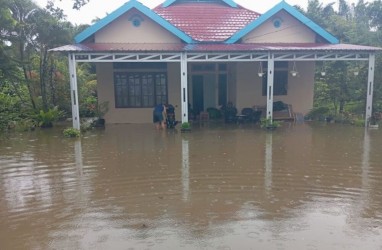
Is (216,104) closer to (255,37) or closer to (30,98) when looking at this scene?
(255,37)

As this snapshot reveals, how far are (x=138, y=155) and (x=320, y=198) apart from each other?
493 centimetres

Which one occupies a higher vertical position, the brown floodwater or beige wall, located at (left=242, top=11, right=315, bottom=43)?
beige wall, located at (left=242, top=11, right=315, bottom=43)

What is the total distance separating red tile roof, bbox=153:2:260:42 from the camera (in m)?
16.3

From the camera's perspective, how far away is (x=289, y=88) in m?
16.7

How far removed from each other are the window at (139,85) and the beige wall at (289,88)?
11.1ft

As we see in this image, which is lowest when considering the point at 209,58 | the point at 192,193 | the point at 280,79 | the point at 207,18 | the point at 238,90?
the point at 192,193

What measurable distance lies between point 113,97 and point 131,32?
2827mm

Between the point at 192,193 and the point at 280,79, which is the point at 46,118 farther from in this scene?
the point at 280,79

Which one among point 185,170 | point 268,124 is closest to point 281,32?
point 268,124

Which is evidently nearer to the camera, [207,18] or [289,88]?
[289,88]

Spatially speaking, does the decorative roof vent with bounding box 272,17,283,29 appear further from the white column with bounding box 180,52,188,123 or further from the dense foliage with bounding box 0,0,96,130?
the dense foliage with bounding box 0,0,96,130

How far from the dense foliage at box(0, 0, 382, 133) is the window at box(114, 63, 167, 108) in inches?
54.0

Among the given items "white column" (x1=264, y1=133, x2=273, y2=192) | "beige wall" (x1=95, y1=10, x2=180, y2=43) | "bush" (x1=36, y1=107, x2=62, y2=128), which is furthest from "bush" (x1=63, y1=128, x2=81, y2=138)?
"white column" (x1=264, y1=133, x2=273, y2=192)

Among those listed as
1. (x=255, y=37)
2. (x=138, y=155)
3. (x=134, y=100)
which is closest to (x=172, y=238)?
(x=138, y=155)
